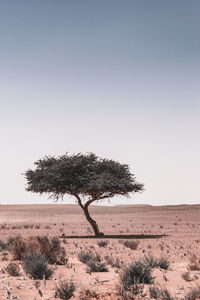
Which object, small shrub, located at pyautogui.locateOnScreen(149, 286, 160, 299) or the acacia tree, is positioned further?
the acacia tree

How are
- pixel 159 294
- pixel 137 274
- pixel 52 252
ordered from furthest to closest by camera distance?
pixel 52 252 → pixel 137 274 → pixel 159 294

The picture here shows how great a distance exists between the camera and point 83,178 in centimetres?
3562

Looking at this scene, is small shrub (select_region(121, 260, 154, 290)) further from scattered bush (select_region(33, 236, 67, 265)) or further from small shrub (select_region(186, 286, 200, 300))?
scattered bush (select_region(33, 236, 67, 265))

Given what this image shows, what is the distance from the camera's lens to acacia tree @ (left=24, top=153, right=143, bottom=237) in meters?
35.5

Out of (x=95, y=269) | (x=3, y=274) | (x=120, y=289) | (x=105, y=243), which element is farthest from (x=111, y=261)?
(x=105, y=243)

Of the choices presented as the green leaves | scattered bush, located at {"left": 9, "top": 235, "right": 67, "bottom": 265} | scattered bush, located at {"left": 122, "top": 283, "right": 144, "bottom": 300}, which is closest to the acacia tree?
the green leaves

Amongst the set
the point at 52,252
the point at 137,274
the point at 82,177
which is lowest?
the point at 137,274

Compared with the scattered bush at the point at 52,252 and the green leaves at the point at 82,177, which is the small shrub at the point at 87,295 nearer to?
the scattered bush at the point at 52,252

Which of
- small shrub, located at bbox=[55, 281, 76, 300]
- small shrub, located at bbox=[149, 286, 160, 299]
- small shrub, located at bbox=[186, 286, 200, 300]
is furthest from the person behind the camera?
small shrub, located at bbox=[55, 281, 76, 300]

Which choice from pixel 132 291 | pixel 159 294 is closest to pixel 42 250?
pixel 132 291

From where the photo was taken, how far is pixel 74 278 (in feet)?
44.1

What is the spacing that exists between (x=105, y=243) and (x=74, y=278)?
42.4 ft

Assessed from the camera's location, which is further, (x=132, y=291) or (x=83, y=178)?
(x=83, y=178)

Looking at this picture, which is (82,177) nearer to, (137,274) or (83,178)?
(83,178)
